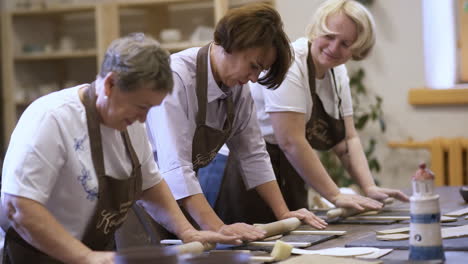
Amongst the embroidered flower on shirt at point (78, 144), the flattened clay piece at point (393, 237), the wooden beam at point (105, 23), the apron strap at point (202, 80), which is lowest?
the flattened clay piece at point (393, 237)

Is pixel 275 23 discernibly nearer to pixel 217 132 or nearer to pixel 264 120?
pixel 217 132

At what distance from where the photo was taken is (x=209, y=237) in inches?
89.2

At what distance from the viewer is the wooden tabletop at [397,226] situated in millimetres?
2063

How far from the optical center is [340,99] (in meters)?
3.35

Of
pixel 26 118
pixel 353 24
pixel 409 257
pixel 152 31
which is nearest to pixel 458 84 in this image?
pixel 152 31

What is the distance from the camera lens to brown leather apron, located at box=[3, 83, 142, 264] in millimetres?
2049

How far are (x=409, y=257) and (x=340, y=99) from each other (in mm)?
1426

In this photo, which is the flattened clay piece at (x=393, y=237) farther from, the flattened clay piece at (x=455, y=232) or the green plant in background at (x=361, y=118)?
the green plant in background at (x=361, y=118)

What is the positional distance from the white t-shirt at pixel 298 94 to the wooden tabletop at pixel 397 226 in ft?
1.64

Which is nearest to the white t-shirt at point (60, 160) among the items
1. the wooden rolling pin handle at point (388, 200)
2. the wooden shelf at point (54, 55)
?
the wooden rolling pin handle at point (388, 200)

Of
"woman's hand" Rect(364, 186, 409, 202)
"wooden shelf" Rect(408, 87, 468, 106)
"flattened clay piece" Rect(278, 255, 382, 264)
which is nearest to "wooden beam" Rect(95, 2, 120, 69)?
"wooden shelf" Rect(408, 87, 468, 106)

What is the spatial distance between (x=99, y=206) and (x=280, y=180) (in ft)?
4.50

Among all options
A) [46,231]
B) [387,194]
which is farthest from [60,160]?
[387,194]

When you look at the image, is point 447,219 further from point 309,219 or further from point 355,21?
point 355,21
